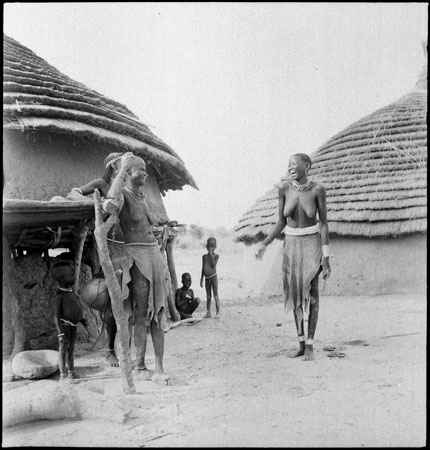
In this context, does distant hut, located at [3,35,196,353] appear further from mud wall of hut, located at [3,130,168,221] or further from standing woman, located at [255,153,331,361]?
standing woman, located at [255,153,331,361]

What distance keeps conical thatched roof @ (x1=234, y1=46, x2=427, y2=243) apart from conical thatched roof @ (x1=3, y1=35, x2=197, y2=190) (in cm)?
374

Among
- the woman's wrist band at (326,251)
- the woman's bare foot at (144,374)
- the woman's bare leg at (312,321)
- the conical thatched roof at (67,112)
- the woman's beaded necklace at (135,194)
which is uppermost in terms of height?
the conical thatched roof at (67,112)

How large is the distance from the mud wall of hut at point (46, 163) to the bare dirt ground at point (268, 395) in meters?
1.74

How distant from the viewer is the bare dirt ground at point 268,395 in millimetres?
2617

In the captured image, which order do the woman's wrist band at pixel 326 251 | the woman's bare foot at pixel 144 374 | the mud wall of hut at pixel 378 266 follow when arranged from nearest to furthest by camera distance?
Result: the woman's bare foot at pixel 144 374
the woman's wrist band at pixel 326 251
the mud wall of hut at pixel 378 266

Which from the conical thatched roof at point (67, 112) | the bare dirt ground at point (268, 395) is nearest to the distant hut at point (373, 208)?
the bare dirt ground at point (268, 395)

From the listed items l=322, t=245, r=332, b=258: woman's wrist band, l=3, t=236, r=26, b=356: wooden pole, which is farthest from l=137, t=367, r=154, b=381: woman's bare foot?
l=322, t=245, r=332, b=258: woman's wrist band

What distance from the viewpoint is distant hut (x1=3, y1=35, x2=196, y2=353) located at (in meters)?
4.41

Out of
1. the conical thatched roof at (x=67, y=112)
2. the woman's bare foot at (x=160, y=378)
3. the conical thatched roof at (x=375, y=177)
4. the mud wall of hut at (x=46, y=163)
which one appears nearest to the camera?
the woman's bare foot at (x=160, y=378)

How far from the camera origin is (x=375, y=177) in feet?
32.6

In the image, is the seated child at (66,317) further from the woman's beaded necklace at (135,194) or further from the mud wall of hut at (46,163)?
the mud wall of hut at (46,163)

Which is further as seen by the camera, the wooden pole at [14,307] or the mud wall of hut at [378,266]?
the mud wall of hut at [378,266]

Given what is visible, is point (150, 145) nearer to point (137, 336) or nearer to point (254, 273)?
point (137, 336)

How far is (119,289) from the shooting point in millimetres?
3602
